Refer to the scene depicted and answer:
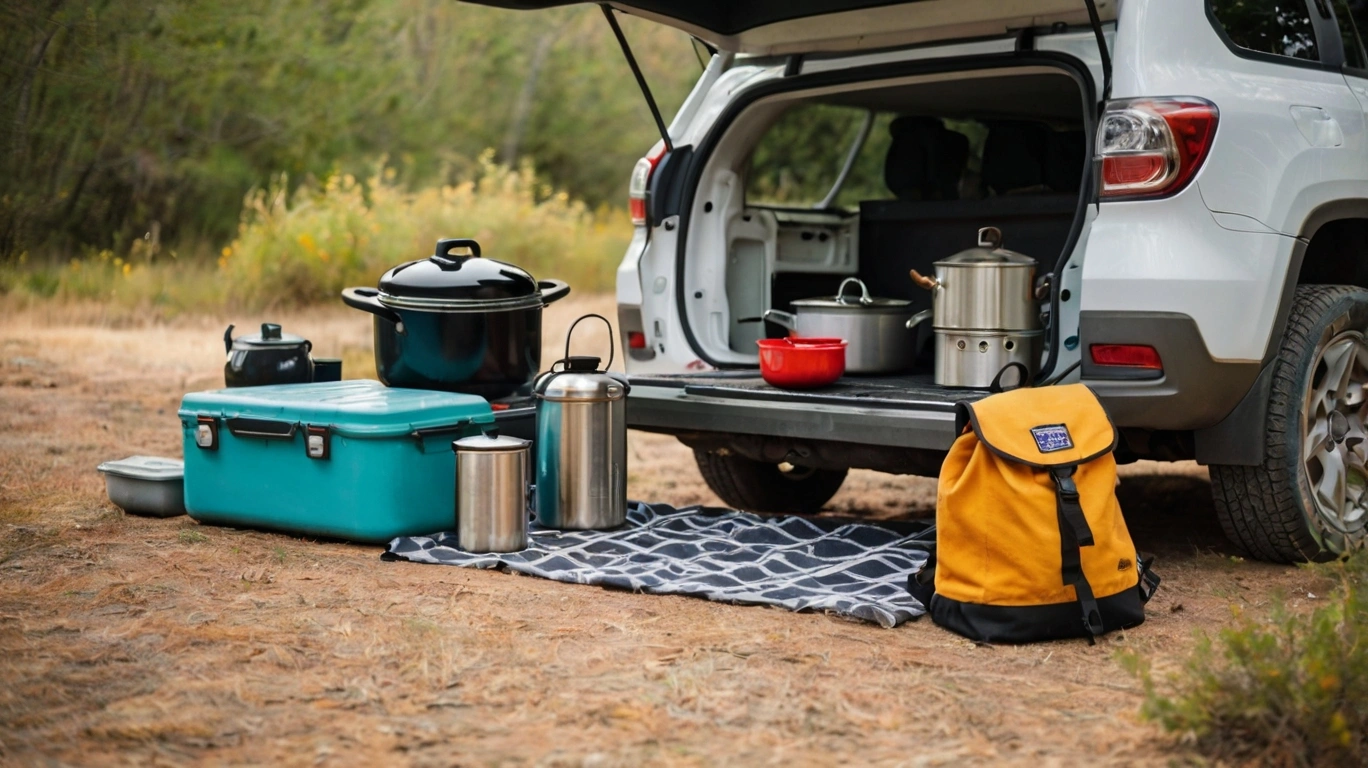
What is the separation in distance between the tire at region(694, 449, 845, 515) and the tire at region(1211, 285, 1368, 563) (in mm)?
1847

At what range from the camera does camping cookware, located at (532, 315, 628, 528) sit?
15.0 ft

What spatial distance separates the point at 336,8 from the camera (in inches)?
581

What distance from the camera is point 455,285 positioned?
487 centimetres

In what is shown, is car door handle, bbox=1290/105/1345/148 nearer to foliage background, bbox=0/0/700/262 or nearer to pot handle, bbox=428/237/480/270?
pot handle, bbox=428/237/480/270

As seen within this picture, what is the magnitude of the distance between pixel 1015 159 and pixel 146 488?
3.46 metres

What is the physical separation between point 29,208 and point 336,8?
24.8 ft

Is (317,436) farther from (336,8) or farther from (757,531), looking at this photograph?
(336,8)

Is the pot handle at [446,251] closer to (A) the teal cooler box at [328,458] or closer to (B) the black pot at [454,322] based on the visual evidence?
(B) the black pot at [454,322]

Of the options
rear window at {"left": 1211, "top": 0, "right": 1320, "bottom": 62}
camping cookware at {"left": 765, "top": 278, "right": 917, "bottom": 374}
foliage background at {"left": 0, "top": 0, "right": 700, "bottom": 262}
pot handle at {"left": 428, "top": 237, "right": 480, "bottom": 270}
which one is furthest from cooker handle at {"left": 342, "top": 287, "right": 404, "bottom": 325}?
foliage background at {"left": 0, "top": 0, "right": 700, "bottom": 262}

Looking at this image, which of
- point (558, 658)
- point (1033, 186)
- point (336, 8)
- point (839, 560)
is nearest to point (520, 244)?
point (336, 8)

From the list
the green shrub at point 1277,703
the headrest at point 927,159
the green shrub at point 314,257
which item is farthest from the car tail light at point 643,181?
the green shrub at point 314,257

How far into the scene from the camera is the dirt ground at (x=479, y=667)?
264 centimetres

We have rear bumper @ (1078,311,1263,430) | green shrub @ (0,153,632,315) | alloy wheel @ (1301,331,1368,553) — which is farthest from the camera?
green shrub @ (0,153,632,315)

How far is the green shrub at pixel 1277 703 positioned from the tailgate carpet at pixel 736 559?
3.30 feet
